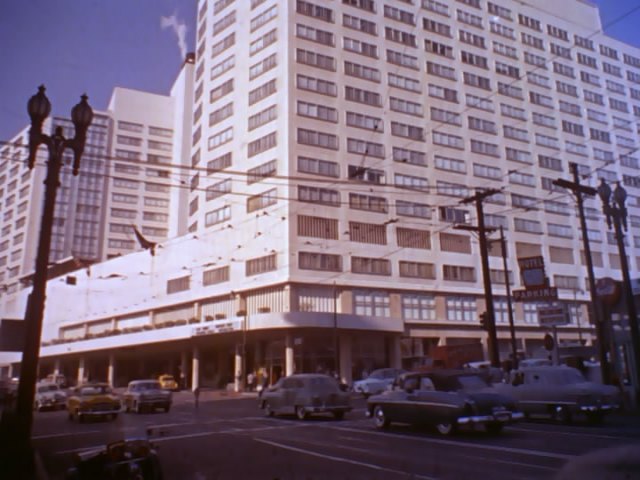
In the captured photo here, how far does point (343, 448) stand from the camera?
11141mm

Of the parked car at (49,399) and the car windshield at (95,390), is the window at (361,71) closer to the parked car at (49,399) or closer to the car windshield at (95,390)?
the parked car at (49,399)

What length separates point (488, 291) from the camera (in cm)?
2538

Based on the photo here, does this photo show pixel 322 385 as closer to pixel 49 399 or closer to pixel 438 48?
pixel 49 399

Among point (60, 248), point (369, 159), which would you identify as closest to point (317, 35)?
point (369, 159)

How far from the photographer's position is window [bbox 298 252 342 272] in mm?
45219

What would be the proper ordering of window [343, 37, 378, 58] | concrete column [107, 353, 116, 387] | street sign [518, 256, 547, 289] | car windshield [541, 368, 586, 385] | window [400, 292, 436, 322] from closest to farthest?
car windshield [541, 368, 586, 385], street sign [518, 256, 547, 289], window [400, 292, 436, 322], window [343, 37, 378, 58], concrete column [107, 353, 116, 387]

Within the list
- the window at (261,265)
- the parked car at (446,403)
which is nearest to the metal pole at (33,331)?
the parked car at (446,403)

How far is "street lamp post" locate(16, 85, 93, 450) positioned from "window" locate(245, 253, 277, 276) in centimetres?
3477

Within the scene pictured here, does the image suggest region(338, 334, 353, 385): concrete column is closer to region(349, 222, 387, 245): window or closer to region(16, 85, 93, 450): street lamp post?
region(349, 222, 387, 245): window

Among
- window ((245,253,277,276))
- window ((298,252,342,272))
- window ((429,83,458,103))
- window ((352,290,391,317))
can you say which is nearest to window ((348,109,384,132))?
window ((429,83,458,103))

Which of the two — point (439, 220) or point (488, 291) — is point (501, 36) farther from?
point (488, 291)

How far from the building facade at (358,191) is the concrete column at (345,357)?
0.13m

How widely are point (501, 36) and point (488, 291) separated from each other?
50.3 metres

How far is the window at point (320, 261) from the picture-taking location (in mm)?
45219
